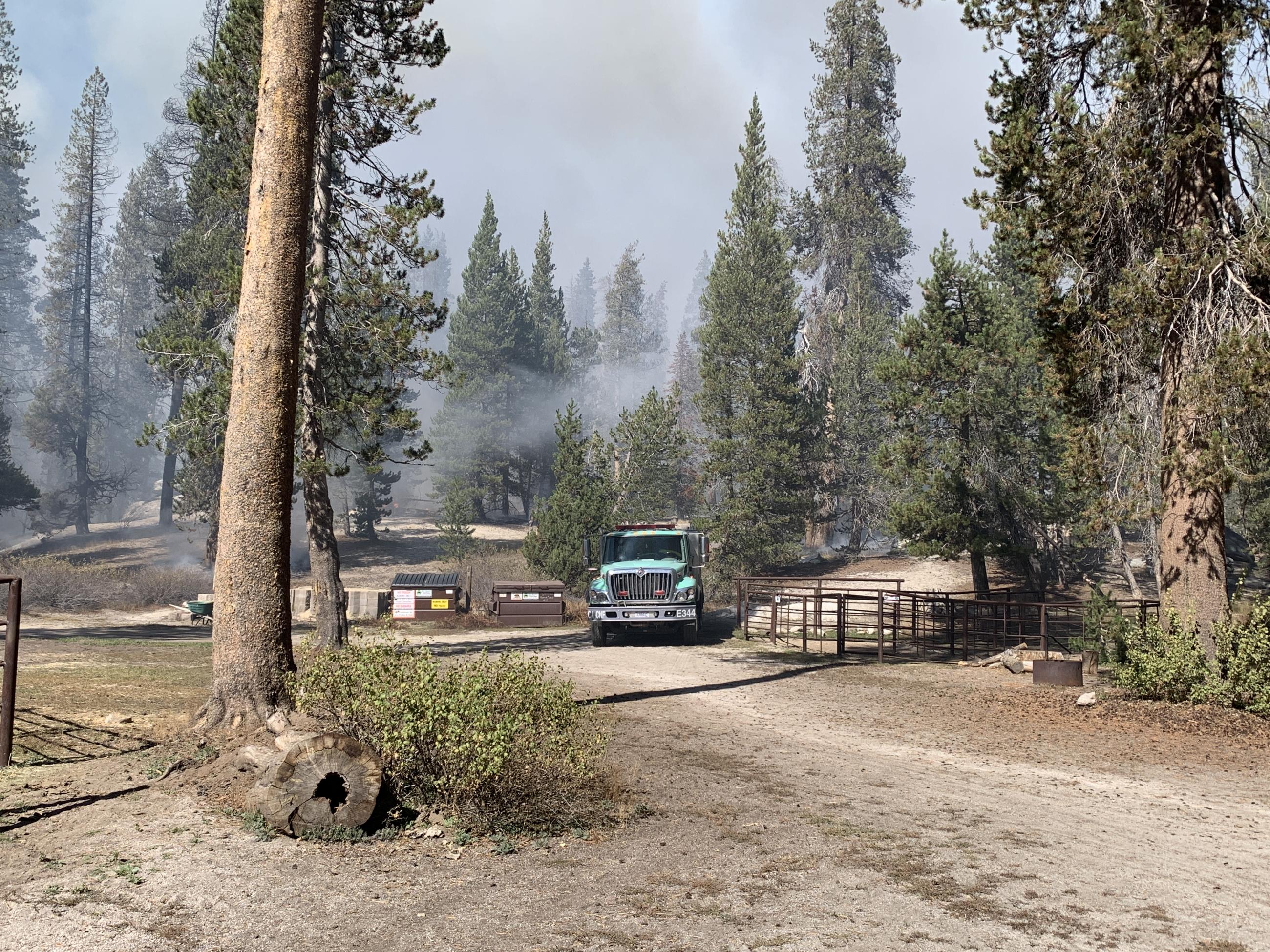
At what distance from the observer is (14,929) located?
503cm

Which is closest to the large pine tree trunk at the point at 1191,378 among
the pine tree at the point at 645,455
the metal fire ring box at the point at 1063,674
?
the metal fire ring box at the point at 1063,674

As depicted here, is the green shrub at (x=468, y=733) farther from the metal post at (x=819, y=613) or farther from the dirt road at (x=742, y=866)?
the metal post at (x=819, y=613)

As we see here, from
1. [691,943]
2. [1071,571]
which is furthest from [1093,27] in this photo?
[1071,571]

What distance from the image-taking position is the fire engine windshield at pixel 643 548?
24.2 m

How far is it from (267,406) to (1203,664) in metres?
12.1

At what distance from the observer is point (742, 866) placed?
6457 mm

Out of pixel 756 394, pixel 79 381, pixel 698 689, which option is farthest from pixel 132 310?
pixel 698 689

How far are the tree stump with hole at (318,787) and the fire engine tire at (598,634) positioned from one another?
16.6m

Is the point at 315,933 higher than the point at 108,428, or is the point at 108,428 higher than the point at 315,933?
the point at 108,428

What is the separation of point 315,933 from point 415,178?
56.4ft

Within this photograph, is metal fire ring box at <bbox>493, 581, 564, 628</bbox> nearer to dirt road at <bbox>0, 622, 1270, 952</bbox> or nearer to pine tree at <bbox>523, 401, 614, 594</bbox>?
pine tree at <bbox>523, 401, 614, 594</bbox>

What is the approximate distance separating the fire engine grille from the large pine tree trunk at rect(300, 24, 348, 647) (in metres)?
6.36

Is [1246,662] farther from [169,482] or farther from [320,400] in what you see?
[169,482]

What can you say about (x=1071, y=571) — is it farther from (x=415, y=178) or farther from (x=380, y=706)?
(x=380, y=706)
